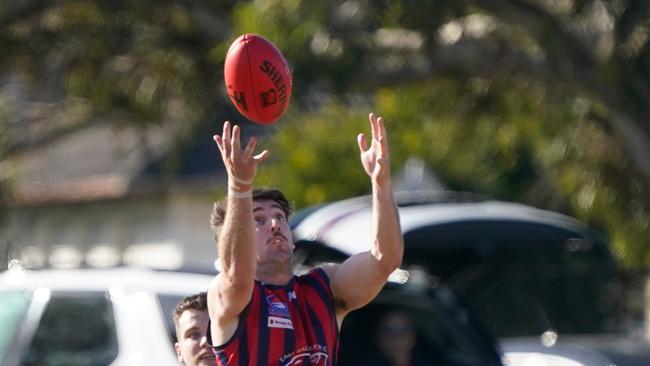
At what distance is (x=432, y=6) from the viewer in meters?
11.7

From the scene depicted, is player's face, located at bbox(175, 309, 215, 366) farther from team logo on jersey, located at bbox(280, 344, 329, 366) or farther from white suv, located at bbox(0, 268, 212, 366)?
white suv, located at bbox(0, 268, 212, 366)

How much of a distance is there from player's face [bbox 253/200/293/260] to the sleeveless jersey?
0.11 meters

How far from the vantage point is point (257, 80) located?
616cm

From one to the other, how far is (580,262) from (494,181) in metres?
7.28

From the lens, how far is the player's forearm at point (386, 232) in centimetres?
602

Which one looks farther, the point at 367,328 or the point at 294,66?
the point at 294,66

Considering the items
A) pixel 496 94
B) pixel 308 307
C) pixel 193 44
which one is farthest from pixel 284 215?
pixel 496 94

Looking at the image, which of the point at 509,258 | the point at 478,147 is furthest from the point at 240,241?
the point at 478,147

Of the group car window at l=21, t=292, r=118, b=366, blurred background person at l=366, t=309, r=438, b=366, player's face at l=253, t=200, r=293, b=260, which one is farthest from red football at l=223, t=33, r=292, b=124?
blurred background person at l=366, t=309, r=438, b=366

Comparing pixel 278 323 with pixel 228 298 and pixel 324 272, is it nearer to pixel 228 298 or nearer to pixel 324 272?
pixel 228 298

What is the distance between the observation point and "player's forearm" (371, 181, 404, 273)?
602 cm

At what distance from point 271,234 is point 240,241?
1.23 feet

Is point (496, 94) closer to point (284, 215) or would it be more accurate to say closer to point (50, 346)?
point (50, 346)

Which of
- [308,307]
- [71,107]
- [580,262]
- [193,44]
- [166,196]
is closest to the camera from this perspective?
[308,307]
